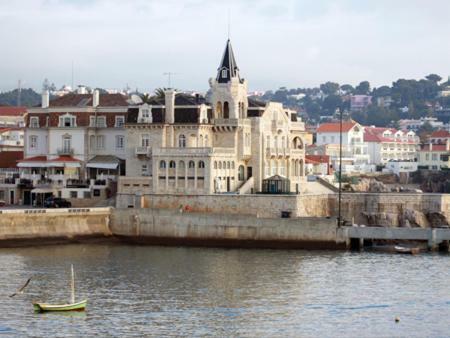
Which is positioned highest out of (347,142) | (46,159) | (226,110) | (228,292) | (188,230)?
(226,110)

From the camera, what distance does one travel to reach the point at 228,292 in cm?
6619

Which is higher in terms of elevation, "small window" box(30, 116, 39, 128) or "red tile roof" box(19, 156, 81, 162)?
"small window" box(30, 116, 39, 128)

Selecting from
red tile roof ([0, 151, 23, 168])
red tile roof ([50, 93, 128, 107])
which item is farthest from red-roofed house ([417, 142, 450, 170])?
red tile roof ([0, 151, 23, 168])

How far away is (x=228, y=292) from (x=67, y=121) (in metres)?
43.0

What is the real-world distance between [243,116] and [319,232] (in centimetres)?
1834

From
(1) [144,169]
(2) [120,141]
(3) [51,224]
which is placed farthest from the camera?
(2) [120,141]

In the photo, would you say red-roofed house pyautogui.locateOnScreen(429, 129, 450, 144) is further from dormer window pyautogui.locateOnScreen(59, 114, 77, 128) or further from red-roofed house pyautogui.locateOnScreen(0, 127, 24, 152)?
dormer window pyautogui.locateOnScreen(59, 114, 77, 128)

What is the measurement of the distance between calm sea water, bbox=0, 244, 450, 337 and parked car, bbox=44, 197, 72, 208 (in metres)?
11.3

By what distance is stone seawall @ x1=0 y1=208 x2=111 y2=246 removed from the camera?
85.8 meters

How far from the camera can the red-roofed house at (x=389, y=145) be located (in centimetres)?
17900

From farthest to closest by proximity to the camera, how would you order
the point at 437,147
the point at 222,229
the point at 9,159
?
1. the point at 437,147
2. the point at 9,159
3. the point at 222,229

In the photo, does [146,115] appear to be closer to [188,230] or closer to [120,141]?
[120,141]

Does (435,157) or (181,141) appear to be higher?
(435,157)

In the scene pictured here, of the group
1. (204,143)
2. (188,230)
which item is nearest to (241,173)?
(204,143)
